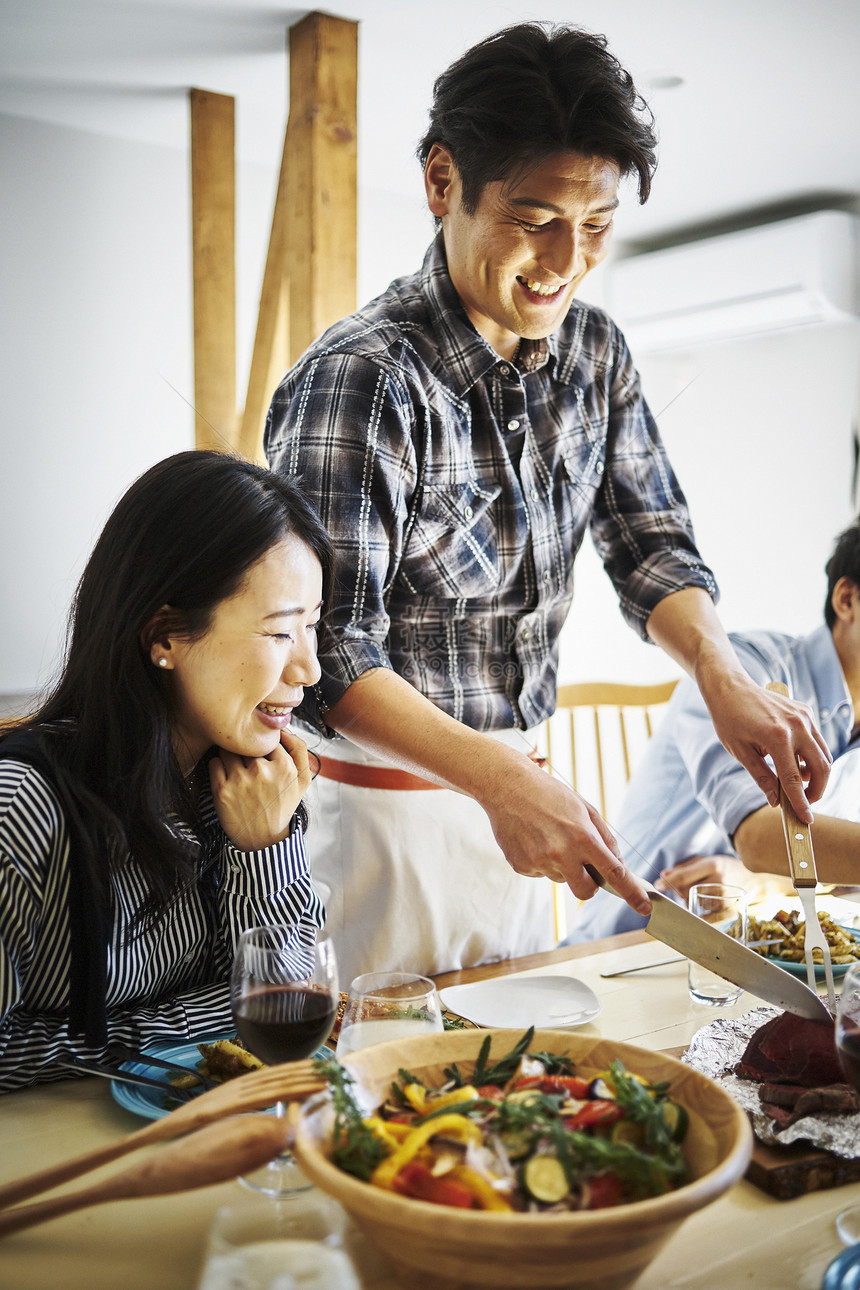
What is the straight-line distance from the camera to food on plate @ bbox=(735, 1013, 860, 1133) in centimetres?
87

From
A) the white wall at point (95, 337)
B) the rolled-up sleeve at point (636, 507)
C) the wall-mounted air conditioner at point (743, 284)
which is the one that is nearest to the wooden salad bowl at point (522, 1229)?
the rolled-up sleeve at point (636, 507)

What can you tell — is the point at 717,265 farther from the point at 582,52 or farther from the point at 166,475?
the point at 166,475

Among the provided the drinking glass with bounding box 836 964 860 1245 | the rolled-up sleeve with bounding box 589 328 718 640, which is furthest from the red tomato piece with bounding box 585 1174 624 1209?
the rolled-up sleeve with bounding box 589 328 718 640

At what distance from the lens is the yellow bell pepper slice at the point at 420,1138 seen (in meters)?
0.62

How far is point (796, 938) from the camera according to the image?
1.26m

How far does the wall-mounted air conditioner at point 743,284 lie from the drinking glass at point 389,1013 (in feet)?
12.7

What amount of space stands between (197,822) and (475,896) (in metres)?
A: 0.53

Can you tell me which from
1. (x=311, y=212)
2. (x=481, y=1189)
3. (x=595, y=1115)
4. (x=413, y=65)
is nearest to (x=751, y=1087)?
(x=595, y=1115)

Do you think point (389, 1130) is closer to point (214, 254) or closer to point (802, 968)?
point (802, 968)

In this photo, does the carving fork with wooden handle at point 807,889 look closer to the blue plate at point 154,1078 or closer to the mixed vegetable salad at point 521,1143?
the mixed vegetable salad at point 521,1143

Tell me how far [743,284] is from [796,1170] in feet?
13.3

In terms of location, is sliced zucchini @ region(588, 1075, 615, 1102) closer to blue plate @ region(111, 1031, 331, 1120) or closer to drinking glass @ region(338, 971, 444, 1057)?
drinking glass @ region(338, 971, 444, 1057)

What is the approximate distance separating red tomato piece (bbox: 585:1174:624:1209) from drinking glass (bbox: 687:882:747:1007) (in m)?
0.53

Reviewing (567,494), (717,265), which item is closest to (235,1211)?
(567,494)
